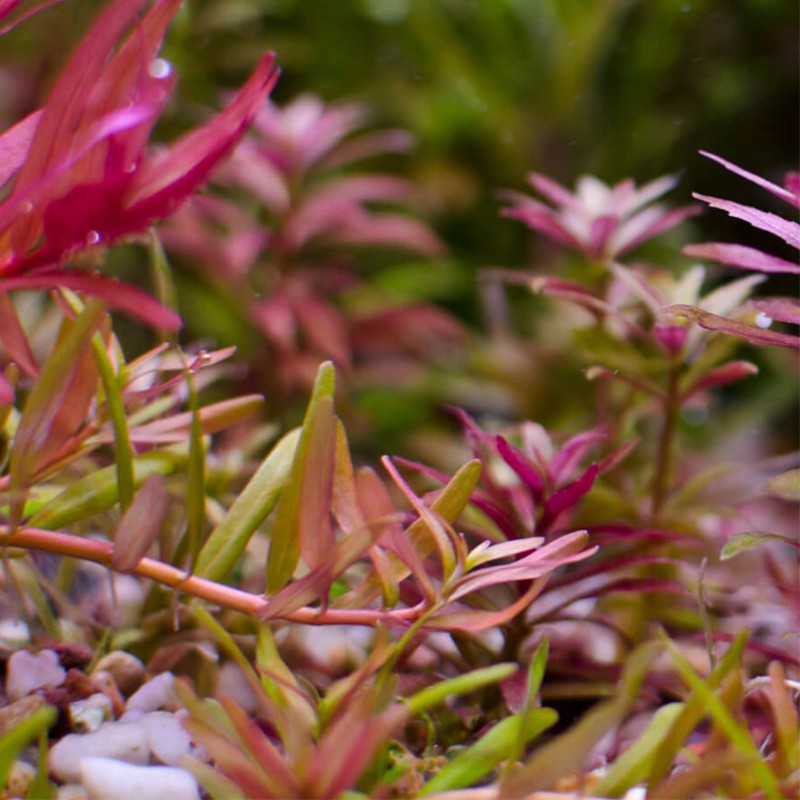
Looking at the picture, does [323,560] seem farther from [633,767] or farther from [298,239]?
[298,239]

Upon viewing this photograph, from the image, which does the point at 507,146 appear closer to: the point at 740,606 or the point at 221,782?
the point at 740,606

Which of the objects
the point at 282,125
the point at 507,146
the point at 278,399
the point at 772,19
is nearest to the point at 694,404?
the point at 278,399

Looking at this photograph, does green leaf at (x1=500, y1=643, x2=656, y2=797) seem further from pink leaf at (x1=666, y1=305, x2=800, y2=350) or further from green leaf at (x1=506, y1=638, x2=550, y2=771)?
pink leaf at (x1=666, y1=305, x2=800, y2=350)

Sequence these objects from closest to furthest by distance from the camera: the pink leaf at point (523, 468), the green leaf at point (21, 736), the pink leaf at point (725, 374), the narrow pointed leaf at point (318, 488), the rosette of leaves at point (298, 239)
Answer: the green leaf at point (21, 736), the narrow pointed leaf at point (318, 488), the pink leaf at point (523, 468), the pink leaf at point (725, 374), the rosette of leaves at point (298, 239)

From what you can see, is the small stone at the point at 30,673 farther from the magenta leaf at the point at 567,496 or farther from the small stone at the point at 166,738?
the magenta leaf at the point at 567,496

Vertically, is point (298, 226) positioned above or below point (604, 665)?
above

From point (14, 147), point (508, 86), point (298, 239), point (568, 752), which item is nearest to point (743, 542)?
point (568, 752)

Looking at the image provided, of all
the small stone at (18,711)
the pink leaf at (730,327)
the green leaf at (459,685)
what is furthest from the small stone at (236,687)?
the pink leaf at (730,327)

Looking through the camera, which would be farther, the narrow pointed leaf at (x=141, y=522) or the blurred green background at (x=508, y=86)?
the blurred green background at (x=508, y=86)
